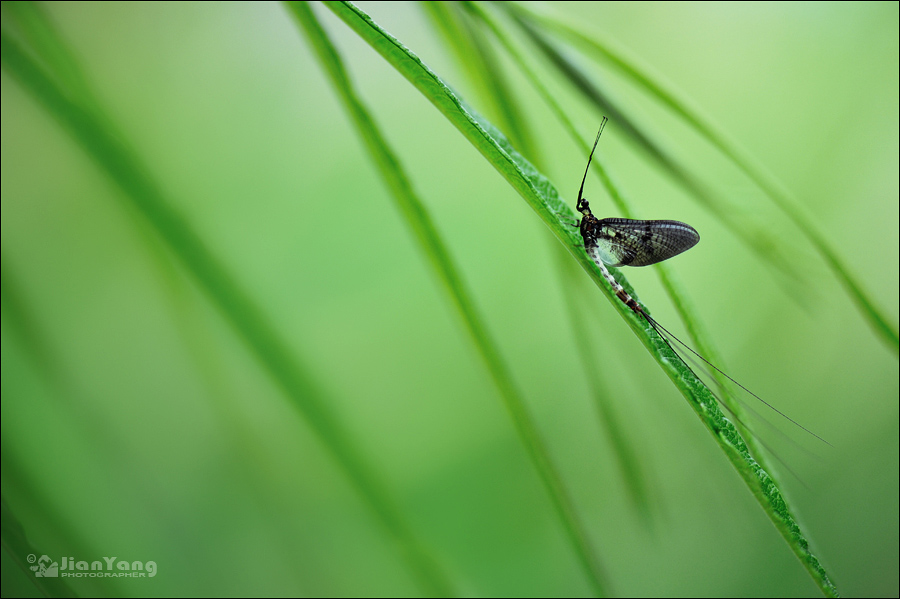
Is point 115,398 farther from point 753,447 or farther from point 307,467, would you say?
point 753,447

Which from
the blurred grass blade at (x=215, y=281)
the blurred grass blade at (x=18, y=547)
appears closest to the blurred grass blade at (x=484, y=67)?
the blurred grass blade at (x=215, y=281)

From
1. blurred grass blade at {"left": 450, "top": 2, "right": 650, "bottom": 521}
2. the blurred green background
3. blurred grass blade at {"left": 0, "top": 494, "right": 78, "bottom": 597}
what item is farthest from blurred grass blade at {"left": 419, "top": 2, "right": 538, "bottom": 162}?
the blurred green background

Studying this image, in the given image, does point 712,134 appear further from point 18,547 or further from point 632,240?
point 18,547

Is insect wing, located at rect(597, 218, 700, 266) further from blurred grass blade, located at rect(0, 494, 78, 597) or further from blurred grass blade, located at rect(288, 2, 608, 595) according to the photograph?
blurred grass blade, located at rect(0, 494, 78, 597)

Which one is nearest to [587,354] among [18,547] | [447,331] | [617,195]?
[617,195]

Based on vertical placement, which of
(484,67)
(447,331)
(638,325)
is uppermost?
(484,67)
